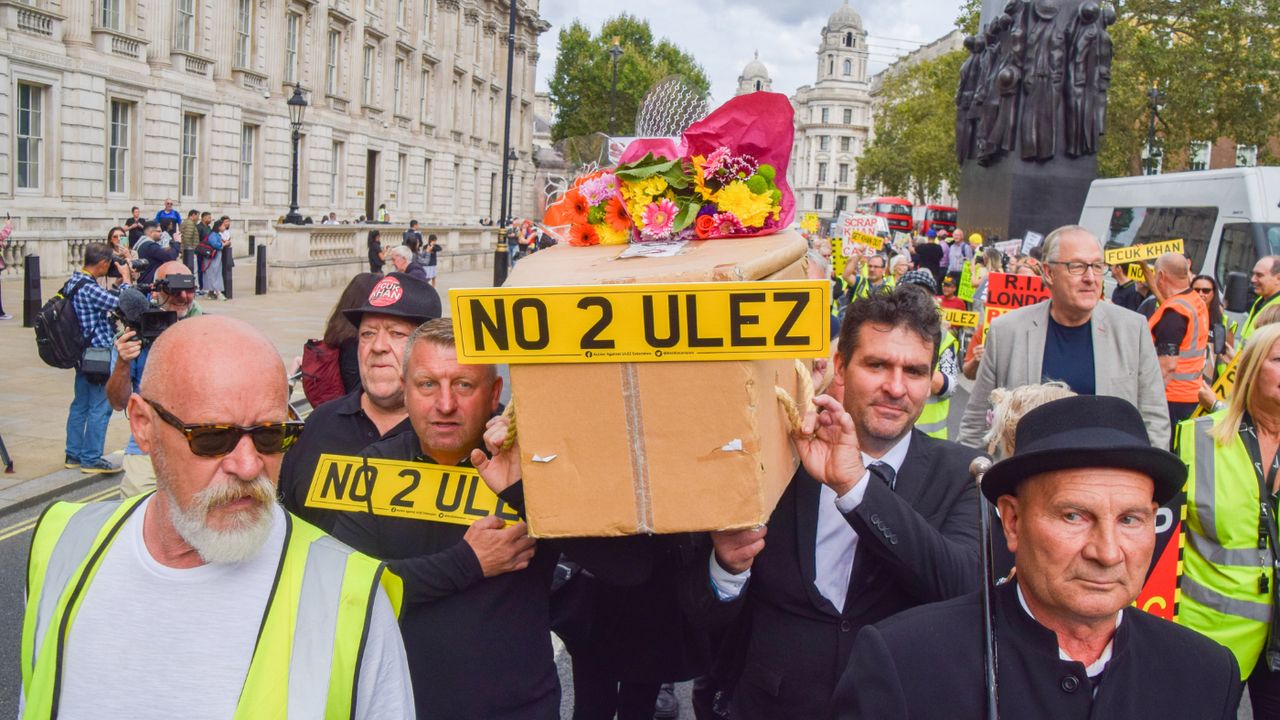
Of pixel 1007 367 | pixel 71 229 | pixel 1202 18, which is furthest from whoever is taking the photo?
pixel 1202 18

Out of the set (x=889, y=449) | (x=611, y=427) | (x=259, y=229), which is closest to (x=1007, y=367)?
(x=889, y=449)

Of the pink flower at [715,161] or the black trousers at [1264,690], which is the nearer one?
the pink flower at [715,161]

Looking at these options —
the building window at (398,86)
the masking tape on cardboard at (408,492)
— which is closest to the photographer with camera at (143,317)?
the masking tape on cardboard at (408,492)

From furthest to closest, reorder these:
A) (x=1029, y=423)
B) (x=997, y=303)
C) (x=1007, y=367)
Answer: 1. (x=997, y=303)
2. (x=1007, y=367)
3. (x=1029, y=423)

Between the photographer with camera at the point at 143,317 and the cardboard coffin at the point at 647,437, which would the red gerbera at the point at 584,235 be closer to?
the cardboard coffin at the point at 647,437

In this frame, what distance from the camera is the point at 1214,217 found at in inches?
534

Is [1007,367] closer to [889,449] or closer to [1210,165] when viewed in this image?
[889,449]

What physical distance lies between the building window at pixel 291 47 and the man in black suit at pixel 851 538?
111 ft

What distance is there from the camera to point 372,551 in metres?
2.84

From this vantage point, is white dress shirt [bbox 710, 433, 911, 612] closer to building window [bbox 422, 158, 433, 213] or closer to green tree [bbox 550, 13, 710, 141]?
building window [bbox 422, 158, 433, 213]

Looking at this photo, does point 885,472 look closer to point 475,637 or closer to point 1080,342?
point 475,637

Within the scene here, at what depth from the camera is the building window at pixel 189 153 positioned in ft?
92.3

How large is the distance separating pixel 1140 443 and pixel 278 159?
3357 cm

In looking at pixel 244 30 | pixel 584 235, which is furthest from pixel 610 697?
pixel 244 30
